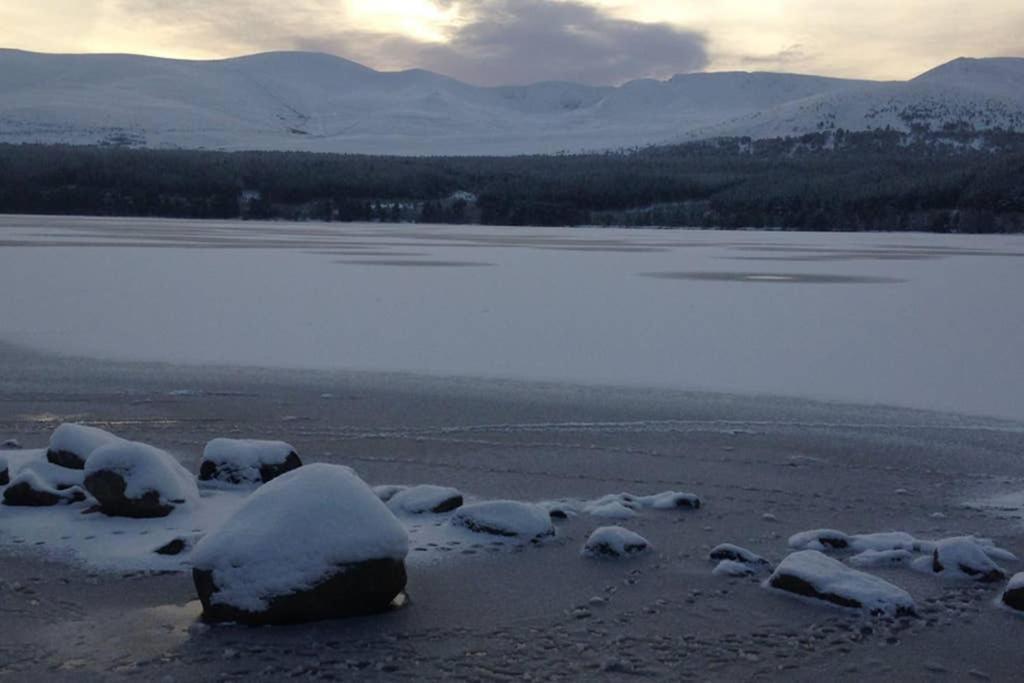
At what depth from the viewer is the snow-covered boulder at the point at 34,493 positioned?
20.3 ft

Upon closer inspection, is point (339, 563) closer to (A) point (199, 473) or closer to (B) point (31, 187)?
(A) point (199, 473)

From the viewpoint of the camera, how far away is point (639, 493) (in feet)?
21.9

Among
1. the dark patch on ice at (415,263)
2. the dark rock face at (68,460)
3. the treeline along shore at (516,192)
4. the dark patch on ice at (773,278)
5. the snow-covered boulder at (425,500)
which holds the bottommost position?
the snow-covered boulder at (425,500)

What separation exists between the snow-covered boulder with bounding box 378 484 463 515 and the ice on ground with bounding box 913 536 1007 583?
2369mm

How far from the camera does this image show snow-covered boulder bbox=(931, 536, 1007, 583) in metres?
5.30

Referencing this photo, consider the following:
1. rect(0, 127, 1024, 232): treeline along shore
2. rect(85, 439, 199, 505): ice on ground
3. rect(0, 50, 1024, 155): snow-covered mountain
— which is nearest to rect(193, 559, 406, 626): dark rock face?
rect(85, 439, 199, 505): ice on ground

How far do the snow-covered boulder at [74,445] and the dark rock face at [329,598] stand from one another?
6.95 ft

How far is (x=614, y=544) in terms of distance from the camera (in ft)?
18.3

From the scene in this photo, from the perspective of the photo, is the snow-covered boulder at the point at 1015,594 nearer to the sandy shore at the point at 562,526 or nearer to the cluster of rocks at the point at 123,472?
the sandy shore at the point at 562,526

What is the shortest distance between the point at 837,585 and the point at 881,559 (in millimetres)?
599

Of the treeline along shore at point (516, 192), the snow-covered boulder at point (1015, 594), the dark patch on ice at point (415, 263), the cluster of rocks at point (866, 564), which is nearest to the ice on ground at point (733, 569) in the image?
the cluster of rocks at point (866, 564)

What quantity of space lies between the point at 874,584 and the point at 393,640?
2097mm

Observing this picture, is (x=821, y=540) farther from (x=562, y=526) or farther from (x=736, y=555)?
(x=562, y=526)

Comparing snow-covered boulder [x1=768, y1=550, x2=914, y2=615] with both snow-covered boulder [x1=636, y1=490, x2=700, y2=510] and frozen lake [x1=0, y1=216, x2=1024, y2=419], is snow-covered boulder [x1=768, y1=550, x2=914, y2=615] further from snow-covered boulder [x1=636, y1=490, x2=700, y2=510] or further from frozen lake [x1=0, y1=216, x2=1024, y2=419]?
frozen lake [x1=0, y1=216, x2=1024, y2=419]
